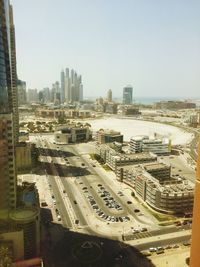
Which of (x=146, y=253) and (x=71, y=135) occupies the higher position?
(x=71, y=135)

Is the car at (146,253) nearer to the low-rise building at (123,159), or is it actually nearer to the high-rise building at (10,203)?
the high-rise building at (10,203)

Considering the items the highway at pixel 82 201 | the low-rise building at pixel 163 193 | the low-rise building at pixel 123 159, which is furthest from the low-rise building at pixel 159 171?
the highway at pixel 82 201

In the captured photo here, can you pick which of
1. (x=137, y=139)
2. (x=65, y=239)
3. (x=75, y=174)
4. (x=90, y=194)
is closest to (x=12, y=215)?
(x=65, y=239)

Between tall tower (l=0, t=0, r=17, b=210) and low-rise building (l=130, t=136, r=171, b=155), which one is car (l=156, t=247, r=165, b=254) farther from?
low-rise building (l=130, t=136, r=171, b=155)

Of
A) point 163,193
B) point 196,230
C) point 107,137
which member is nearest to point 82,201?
point 163,193

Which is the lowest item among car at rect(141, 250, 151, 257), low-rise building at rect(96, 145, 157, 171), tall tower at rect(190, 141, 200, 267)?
car at rect(141, 250, 151, 257)

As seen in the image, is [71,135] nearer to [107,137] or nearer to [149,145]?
[107,137]

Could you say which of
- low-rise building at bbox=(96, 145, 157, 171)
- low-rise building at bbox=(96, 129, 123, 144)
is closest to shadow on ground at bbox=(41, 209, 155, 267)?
low-rise building at bbox=(96, 145, 157, 171)

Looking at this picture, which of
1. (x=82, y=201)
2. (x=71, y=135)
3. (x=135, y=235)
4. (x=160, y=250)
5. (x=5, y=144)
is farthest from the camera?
(x=71, y=135)

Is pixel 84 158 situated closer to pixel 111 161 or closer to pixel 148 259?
pixel 111 161
